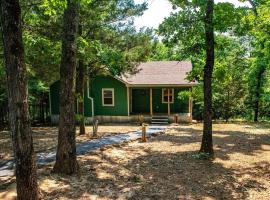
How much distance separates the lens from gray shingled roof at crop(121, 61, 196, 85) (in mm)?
28766

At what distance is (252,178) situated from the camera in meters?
11.7

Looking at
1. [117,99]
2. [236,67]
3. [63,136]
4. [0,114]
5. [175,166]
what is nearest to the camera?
[63,136]

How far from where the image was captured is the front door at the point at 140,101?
30906 millimetres

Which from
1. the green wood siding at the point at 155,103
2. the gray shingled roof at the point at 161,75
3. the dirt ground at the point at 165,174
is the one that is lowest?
the dirt ground at the point at 165,174

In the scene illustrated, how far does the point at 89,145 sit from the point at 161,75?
1465 centimetres

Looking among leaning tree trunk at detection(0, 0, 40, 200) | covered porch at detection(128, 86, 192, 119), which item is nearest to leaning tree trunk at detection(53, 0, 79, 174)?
leaning tree trunk at detection(0, 0, 40, 200)

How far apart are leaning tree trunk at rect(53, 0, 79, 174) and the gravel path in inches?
76.9

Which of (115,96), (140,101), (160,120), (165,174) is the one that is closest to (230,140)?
(165,174)

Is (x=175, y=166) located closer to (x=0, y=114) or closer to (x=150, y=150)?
(x=150, y=150)

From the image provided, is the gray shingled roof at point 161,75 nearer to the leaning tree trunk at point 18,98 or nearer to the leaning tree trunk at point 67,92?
the leaning tree trunk at point 67,92

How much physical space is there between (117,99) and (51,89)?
603 cm

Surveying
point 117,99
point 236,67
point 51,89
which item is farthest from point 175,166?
point 236,67

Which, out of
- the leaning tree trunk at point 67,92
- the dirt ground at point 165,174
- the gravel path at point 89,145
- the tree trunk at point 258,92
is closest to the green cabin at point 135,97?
the gravel path at point 89,145

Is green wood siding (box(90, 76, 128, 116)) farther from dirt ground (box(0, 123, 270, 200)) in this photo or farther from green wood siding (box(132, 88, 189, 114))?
dirt ground (box(0, 123, 270, 200))
